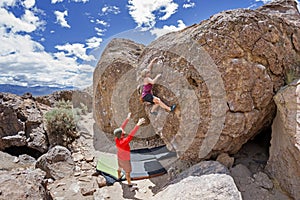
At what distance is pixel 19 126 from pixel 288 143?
27.0 ft

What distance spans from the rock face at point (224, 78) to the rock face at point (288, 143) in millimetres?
336

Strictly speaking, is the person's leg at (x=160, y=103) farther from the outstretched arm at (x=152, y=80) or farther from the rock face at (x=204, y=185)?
the rock face at (x=204, y=185)

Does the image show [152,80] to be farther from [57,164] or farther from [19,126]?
[19,126]

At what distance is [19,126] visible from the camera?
307 inches

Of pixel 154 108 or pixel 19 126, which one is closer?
pixel 154 108

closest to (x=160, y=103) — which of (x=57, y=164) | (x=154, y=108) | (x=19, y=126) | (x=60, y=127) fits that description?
(x=154, y=108)

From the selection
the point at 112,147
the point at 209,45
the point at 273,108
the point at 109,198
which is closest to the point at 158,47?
the point at 209,45

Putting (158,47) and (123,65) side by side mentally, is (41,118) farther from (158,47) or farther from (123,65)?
(158,47)

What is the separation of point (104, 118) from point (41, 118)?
279 centimetres

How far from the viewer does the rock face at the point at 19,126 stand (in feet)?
24.9

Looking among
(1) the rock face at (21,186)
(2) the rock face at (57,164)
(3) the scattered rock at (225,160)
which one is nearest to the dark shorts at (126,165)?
(1) the rock face at (21,186)

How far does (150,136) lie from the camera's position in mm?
6484

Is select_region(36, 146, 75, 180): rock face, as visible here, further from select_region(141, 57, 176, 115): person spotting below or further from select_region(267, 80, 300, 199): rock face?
select_region(267, 80, 300, 199): rock face

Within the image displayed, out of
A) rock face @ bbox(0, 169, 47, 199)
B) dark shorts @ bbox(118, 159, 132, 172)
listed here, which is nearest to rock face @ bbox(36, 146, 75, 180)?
dark shorts @ bbox(118, 159, 132, 172)
